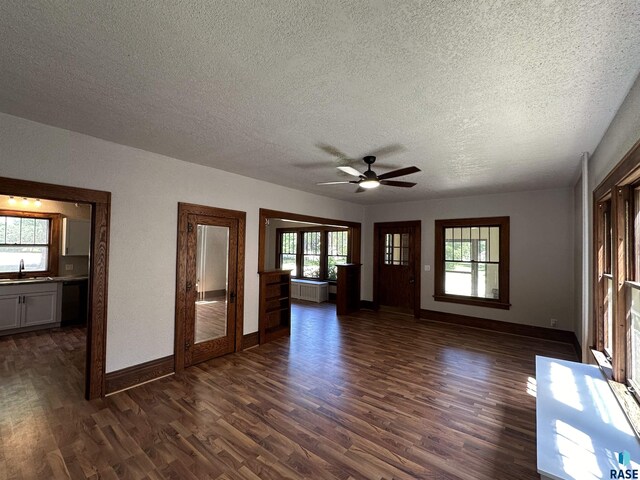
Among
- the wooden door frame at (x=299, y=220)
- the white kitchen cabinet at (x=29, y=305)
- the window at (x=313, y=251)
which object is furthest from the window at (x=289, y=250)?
the white kitchen cabinet at (x=29, y=305)

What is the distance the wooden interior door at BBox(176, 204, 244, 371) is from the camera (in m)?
3.77

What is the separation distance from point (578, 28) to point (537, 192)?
15.7ft

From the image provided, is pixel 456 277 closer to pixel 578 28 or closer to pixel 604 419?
pixel 604 419

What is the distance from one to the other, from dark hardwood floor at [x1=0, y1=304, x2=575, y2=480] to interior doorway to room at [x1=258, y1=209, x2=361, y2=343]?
3.77 meters

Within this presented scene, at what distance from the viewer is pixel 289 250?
31.7ft

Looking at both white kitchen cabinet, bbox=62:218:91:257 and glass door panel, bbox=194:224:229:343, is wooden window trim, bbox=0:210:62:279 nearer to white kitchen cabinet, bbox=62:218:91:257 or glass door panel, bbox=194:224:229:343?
white kitchen cabinet, bbox=62:218:91:257

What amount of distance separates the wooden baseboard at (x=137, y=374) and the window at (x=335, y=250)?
18.8ft

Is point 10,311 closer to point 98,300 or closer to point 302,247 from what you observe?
point 98,300

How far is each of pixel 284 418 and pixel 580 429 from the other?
216cm

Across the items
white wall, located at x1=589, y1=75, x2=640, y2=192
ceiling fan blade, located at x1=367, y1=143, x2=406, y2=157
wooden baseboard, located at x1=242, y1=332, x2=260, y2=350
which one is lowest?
wooden baseboard, located at x1=242, y1=332, x2=260, y2=350

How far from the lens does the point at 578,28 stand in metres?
1.41

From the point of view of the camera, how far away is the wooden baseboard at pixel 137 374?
10.3ft

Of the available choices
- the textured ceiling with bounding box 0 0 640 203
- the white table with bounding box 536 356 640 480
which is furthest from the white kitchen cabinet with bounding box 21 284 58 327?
the white table with bounding box 536 356 640 480

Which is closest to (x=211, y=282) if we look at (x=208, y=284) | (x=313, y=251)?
(x=208, y=284)
